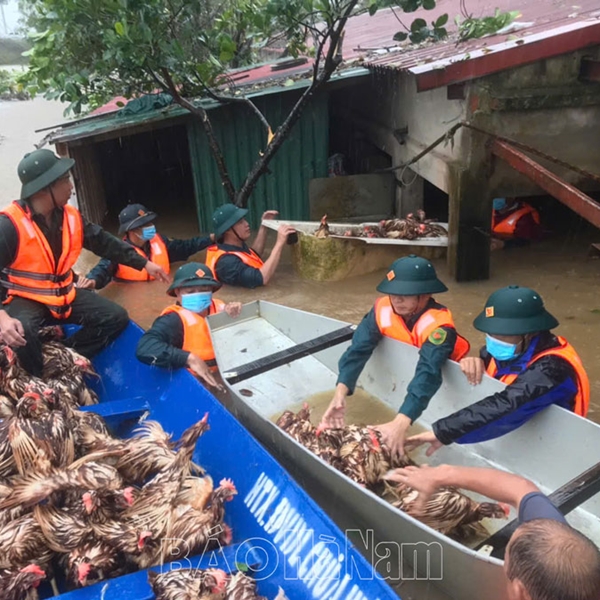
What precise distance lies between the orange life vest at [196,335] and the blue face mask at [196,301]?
0.04m

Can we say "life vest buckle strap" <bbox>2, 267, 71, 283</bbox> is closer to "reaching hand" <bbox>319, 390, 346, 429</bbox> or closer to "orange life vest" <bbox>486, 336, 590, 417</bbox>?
"reaching hand" <bbox>319, 390, 346, 429</bbox>

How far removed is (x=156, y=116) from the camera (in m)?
8.30

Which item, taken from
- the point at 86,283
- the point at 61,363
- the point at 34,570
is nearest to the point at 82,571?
the point at 34,570

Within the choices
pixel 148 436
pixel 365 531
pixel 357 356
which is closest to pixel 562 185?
pixel 357 356

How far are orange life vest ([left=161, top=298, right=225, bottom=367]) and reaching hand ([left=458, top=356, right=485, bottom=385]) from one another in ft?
6.83

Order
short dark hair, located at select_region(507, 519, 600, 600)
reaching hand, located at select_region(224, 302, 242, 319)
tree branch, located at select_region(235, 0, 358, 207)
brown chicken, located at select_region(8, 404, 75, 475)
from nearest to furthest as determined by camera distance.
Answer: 1. short dark hair, located at select_region(507, 519, 600, 600)
2. brown chicken, located at select_region(8, 404, 75, 475)
3. reaching hand, located at select_region(224, 302, 242, 319)
4. tree branch, located at select_region(235, 0, 358, 207)

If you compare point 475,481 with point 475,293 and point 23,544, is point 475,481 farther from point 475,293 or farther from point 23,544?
point 475,293

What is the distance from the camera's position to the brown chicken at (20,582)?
2.68m

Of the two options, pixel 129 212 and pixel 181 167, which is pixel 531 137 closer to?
pixel 129 212

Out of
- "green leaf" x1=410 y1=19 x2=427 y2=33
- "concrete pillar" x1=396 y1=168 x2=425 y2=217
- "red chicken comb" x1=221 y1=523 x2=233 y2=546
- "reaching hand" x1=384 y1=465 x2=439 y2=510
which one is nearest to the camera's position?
"reaching hand" x1=384 y1=465 x2=439 y2=510

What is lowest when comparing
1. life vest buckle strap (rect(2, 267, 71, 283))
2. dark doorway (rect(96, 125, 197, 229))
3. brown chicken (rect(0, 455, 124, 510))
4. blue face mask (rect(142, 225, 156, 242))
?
dark doorway (rect(96, 125, 197, 229))

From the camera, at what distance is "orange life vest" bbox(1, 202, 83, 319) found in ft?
15.4

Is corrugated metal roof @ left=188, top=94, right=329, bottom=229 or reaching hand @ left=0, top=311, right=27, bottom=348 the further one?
corrugated metal roof @ left=188, top=94, right=329, bottom=229

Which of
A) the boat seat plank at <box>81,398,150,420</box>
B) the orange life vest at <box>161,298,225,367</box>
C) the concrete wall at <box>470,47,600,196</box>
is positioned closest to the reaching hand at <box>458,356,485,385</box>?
the orange life vest at <box>161,298,225,367</box>
